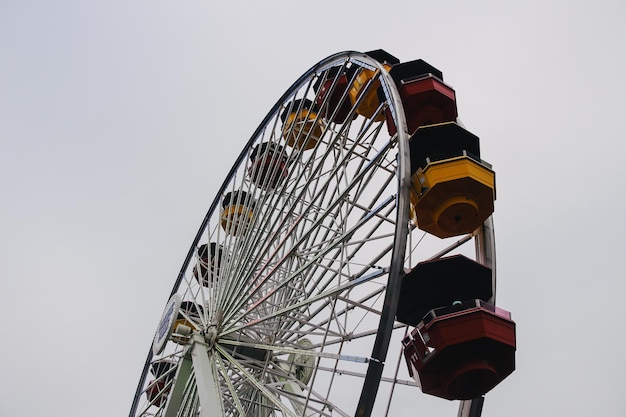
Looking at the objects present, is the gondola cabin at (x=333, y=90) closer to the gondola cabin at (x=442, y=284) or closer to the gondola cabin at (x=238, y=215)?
the gondola cabin at (x=238, y=215)

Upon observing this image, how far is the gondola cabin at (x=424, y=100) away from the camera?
31.2 feet

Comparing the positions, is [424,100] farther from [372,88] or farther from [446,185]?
[446,185]

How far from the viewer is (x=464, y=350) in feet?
22.5

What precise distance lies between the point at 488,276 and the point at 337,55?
5546 millimetres

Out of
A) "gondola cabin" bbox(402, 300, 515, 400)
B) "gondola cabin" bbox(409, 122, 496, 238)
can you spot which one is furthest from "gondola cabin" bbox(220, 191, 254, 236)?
"gondola cabin" bbox(402, 300, 515, 400)

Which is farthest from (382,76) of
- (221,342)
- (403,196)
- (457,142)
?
(221,342)

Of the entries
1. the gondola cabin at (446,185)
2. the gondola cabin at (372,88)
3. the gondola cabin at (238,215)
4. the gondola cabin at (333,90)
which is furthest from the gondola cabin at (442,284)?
the gondola cabin at (333,90)

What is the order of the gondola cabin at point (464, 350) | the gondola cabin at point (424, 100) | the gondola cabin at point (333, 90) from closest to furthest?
the gondola cabin at point (464, 350), the gondola cabin at point (424, 100), the gondola cabin at point (333, 90)

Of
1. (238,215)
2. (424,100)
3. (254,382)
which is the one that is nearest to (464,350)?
(254,382)

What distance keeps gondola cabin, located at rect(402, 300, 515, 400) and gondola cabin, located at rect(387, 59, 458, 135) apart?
144 inches

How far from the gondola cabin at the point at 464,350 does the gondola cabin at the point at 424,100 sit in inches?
144

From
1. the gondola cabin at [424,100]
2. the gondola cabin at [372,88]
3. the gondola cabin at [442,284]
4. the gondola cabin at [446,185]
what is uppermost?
the gondola cabin at [372,88]

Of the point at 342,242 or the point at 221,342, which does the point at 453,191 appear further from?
the point at 221,342

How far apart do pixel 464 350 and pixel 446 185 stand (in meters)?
2.28
